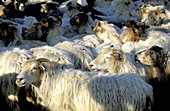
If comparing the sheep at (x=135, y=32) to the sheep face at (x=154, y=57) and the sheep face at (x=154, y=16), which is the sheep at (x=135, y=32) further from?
the sheep face at (x=154, y=16)

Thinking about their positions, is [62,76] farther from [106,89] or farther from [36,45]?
[36,45]

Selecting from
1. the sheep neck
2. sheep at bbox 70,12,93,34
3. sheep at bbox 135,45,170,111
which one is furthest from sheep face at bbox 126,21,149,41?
sheep at bbox 70,12,93,34

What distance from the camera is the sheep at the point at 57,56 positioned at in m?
4.47

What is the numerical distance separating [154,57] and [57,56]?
2.10m

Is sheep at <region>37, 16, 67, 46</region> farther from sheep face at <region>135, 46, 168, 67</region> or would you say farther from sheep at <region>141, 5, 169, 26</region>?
sheep at <region>141, 5, 169, 26</region>

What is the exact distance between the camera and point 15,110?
440cm

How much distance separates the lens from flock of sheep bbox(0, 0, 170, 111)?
362cm

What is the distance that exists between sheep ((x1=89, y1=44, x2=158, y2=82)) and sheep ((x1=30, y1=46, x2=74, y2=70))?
553 millimetres

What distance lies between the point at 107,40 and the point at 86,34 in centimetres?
91

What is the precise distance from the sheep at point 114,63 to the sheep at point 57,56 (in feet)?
1.81

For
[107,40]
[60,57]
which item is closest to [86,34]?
[107,40]

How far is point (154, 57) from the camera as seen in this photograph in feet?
15.5

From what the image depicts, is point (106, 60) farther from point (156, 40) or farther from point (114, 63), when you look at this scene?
point (156, 40)

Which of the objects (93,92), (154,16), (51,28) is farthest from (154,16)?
→ (93,92)
